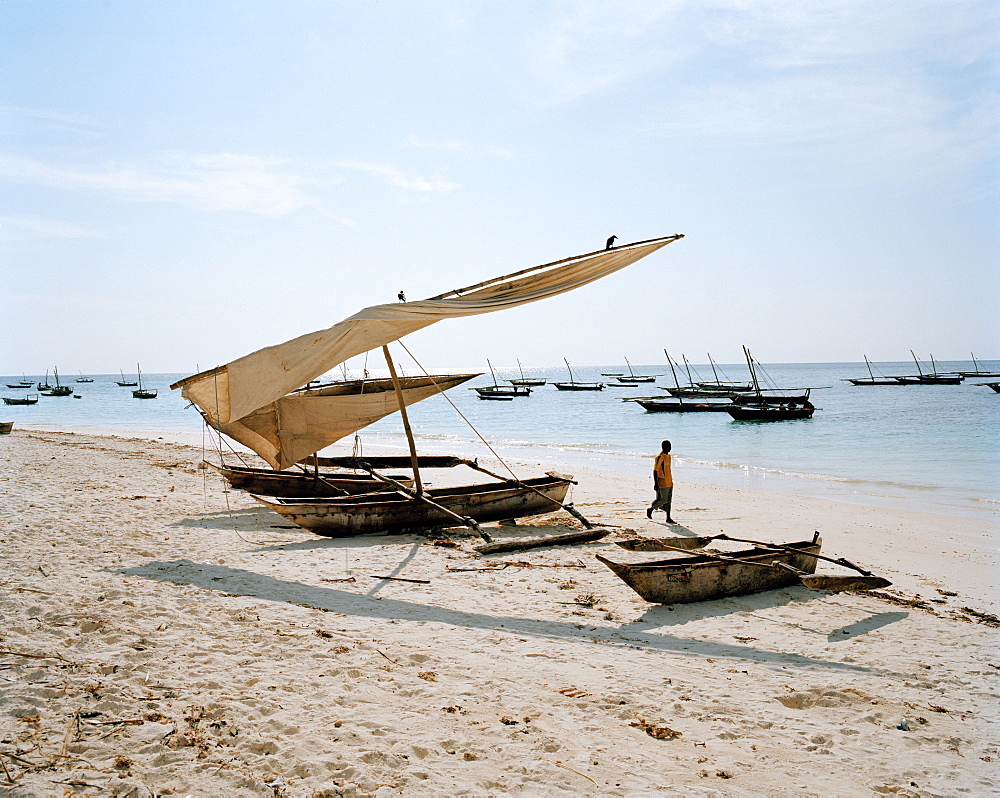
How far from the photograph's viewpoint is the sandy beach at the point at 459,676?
3.55 m

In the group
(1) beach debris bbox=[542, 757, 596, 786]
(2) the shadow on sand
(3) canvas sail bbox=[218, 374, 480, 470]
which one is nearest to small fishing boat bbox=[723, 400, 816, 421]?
(3) canvas sail bbox=[218, 374, 480, 470]

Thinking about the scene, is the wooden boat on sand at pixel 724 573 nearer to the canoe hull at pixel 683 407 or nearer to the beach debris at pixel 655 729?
the beach debris at pixel 655 729

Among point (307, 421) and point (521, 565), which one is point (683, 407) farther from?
point (521, 565)

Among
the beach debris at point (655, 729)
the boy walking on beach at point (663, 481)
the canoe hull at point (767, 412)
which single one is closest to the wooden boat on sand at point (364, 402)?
the boy walking on beach at point (663, 481)

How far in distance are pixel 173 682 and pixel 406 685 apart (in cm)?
153

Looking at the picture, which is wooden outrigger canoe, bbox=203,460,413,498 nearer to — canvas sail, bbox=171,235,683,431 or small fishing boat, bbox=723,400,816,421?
canvas sail, bbox=171,235,683,431

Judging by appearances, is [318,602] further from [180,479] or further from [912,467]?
[912,467]

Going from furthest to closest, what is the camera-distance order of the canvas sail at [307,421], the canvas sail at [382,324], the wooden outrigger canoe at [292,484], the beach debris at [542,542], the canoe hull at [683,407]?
1. the canoe hull at [683,407]
2. the wooden outrigger canoe at [292,484]
3. the canvas sail at [307,421]
4. the beach debris at [542,542]
5. the canvas sail at [382,324]

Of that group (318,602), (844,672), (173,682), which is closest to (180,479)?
(318,602)

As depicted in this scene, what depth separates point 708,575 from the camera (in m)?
6.83

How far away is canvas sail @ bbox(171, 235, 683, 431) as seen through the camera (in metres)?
7.79

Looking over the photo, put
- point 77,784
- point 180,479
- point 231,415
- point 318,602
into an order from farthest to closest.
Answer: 1. point 180,479
2. point 231,415
3. point 318,602
4. point 77,784

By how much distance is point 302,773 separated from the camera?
3.46 m

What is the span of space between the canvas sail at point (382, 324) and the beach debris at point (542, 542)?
9.83ft
